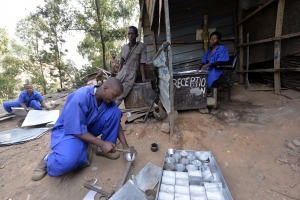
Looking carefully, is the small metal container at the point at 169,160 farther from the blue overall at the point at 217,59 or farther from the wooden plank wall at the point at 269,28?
the wooden plank wall at the point at 269,28

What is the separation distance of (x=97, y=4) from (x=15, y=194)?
10.9 m

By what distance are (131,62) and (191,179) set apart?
9.52ft

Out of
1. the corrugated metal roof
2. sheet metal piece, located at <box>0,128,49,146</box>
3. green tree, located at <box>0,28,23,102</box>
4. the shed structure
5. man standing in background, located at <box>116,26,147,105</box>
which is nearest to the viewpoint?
sheet metal piece, located at <box>0,128,49,146</box>

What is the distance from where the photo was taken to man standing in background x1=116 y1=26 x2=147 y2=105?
142 inches

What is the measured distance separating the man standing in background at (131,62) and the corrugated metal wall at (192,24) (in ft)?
4.29

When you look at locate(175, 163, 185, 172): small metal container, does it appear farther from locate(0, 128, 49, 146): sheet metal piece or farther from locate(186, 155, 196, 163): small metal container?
locate(0, 128, 49, 146): sheet metal piece

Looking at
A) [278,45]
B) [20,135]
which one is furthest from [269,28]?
[20,135]

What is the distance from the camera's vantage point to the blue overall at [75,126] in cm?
172

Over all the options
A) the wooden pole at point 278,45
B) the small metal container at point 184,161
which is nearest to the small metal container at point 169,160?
the small metal container at point 184,161

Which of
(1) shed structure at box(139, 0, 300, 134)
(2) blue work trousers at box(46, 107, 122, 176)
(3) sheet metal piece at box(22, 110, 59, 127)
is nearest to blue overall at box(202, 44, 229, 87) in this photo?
(1) shed structure at box(139, 0, 300, 134)

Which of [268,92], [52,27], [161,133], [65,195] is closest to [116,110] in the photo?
[161,133]

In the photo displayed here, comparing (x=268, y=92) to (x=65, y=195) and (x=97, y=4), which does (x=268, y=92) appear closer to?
(x=65, y=195)

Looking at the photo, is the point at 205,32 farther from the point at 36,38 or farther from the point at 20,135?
the point at 36,38

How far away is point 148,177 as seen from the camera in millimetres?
1754
